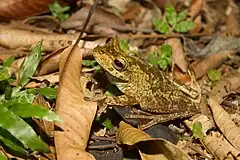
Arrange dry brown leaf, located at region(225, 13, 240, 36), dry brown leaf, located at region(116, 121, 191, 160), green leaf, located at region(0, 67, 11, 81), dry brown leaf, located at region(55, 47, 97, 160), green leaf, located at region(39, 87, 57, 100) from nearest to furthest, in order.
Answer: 1. dry brown leaf, located at region(55, 47, 97, 160)
2. dry brown leaf, located at region(116, 121, 191, 160)
3. green leaf, located at region(0, 67, 11, 81)
4. green leaf, located at region(39, 87, 57, 100)
5. dry brown leaf, located at region(225, 13, 240, 36)

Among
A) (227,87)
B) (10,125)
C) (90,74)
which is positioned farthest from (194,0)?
(10,125)

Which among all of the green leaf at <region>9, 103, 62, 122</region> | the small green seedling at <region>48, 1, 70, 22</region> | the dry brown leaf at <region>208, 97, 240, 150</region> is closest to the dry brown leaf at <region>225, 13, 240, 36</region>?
the dry brown leaf at <region>208, 97, 240, 150</region>

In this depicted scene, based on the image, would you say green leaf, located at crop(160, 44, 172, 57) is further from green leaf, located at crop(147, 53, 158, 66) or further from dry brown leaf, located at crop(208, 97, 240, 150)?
dry brown leaf, located at crop(208, 97, 240, 150)

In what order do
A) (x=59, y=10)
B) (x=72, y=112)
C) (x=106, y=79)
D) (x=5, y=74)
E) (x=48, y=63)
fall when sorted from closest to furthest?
(x=72, y=112), (x=5, y=74), (x=48, y=63), (x=106, y=79), (x=59, y=10)

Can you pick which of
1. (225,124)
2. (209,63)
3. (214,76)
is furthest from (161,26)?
(225,124)

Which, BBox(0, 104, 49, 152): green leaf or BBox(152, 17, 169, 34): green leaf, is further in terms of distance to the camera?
BBox(152, 17, 169, 34): green leaf

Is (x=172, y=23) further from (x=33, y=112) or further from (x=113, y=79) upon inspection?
(x=33, y=112)

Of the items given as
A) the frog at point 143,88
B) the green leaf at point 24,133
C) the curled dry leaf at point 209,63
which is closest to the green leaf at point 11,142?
the green leaf at point 24,133

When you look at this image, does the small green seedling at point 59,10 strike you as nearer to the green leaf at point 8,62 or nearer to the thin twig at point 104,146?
the green leaf at point 8,62
